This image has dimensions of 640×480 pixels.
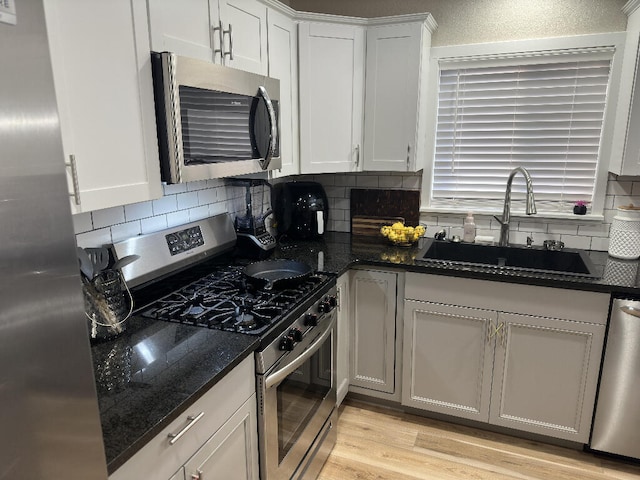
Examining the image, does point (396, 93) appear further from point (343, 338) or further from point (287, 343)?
point (287, 343)

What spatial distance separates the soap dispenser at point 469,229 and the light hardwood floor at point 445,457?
1092 mm

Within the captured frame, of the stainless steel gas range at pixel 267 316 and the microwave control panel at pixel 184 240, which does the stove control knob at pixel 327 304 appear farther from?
the microwave control panel at pixel 184 240

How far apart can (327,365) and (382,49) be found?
1776 millimetres

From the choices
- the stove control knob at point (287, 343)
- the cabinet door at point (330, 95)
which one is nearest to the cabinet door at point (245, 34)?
the cabinet door at point (330, 95)

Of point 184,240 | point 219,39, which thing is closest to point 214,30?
point 219,39

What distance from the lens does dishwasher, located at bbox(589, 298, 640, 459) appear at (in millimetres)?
1992

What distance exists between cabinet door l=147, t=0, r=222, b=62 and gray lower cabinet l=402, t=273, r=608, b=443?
1.48 meters

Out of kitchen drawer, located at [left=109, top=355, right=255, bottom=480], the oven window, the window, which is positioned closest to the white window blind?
the window

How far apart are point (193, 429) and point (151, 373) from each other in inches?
7.8

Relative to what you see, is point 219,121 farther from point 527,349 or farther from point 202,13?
point 527,349

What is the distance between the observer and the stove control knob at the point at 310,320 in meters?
1.78

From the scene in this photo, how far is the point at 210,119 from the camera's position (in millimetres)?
1612

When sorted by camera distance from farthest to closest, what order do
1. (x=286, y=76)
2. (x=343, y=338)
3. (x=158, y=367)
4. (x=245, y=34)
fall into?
(x=343, y=338) → (x=286, y=76) → (x=245, y=34) → (x=158, y=367)

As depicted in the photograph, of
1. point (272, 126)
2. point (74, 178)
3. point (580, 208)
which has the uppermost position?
point (272, 126)
